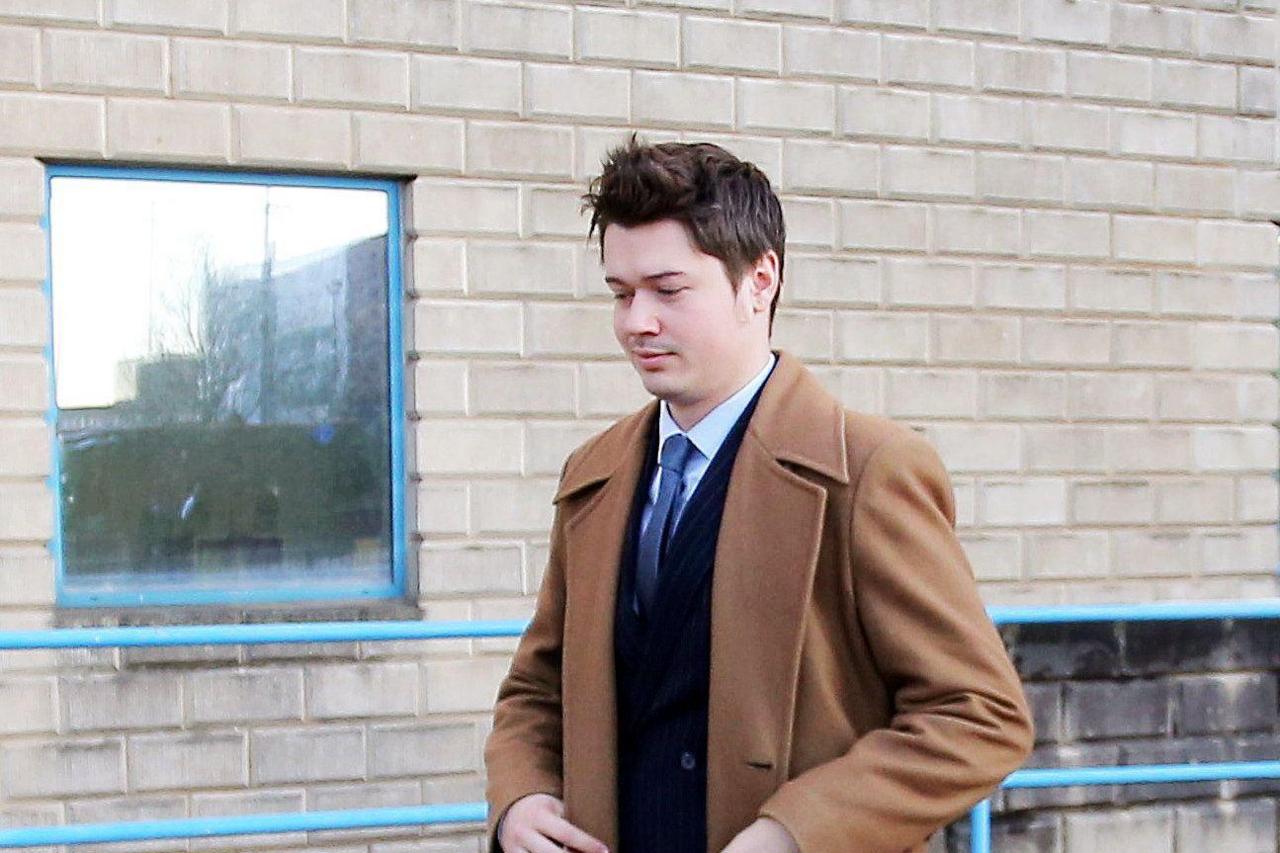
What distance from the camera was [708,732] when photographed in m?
1.82

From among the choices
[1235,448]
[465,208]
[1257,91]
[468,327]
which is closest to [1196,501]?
[1235,448]

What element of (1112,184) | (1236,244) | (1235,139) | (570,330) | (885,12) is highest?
(885,12)

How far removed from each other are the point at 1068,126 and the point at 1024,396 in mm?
1073

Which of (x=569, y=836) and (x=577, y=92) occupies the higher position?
(x=577, y=92)

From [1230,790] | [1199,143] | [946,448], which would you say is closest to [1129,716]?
[1230,790]

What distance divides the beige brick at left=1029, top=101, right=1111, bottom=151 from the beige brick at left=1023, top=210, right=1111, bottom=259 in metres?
0.27

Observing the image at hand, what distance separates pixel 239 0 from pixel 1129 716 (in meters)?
3.54

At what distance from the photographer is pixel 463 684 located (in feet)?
18.1

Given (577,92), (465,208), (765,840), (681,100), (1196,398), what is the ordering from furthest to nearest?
(1196,398) < (681,100) < (577,92) < (465,208) < (765,840)

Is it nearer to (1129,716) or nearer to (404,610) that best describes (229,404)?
(404,610)

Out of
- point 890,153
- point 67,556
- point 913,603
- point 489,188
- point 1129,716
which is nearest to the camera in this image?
point 913,603

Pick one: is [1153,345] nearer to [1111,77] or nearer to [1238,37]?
[1111,77]

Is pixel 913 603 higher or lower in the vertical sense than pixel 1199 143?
lower

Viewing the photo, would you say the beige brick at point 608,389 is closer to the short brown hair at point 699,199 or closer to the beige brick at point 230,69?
the beige brick at point 230,69
